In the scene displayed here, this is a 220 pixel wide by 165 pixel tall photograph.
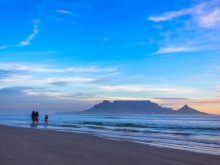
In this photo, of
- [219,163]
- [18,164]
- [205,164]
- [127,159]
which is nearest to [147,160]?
[127,159]

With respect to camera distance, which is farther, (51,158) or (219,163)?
(219,163)

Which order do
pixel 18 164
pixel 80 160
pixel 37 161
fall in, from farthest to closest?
pixel 80 160
pixel 37 161
pixel 18 164

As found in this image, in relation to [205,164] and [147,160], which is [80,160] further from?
[205,164]

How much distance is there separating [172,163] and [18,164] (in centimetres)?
494

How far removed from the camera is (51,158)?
8242mm

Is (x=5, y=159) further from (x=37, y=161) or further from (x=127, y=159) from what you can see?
(x=127, y=159)

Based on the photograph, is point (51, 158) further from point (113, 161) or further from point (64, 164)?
point (113, 161)

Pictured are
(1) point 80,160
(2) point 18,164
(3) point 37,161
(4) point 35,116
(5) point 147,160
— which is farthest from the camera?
(4) point 35,116

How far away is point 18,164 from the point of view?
7043 millimetres

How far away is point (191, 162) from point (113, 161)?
112 inches

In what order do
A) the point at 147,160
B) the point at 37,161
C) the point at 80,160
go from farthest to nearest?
the point at 147,160
the point at 80,160
the point at 37,161

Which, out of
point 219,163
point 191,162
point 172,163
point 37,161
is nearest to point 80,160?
point 37,161

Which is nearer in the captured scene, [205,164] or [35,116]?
[205,164]

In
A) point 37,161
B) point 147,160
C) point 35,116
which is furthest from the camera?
point 35,116
